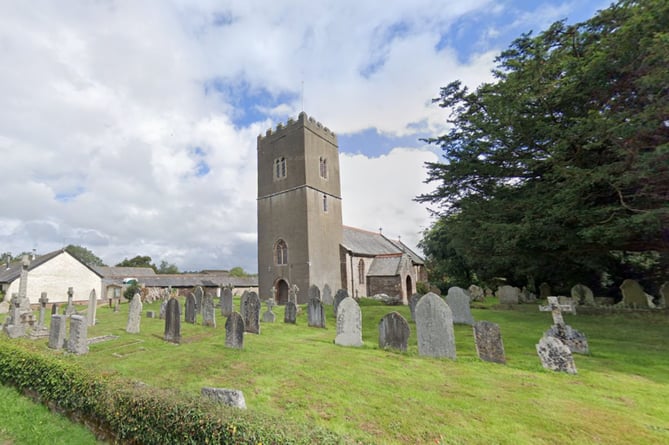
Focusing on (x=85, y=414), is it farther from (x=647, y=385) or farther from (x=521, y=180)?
(x=521, y=180)

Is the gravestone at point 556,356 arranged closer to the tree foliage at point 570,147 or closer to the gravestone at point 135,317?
the tree foliage at point 570,147

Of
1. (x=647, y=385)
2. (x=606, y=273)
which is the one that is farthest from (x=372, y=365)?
(x=606, y=273)

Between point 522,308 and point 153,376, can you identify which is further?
point 522,308

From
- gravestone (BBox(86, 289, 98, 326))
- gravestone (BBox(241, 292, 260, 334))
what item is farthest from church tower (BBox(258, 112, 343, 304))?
gravestone (BBox(86, 289, 98, 326))

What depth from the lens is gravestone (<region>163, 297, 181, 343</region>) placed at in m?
9.40

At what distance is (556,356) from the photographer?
6551 mm

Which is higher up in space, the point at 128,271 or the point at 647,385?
the point at 128,271

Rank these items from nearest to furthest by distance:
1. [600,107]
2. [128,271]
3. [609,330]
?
[609,330]
[600,107]
[128,271]

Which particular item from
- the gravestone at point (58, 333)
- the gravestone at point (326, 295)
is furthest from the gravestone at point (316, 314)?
the gravestone at point (58, 333)

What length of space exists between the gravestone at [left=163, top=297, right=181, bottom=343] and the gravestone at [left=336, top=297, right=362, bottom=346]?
4.72 meters

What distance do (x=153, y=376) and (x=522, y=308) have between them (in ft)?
58.7

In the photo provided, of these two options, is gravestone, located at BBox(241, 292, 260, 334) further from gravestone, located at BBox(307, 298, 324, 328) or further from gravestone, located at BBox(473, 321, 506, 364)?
gravestone, located at BBox(473, 321, 506, 364)

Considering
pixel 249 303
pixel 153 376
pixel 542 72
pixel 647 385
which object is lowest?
pixel 647 385

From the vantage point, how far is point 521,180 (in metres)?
15.1
